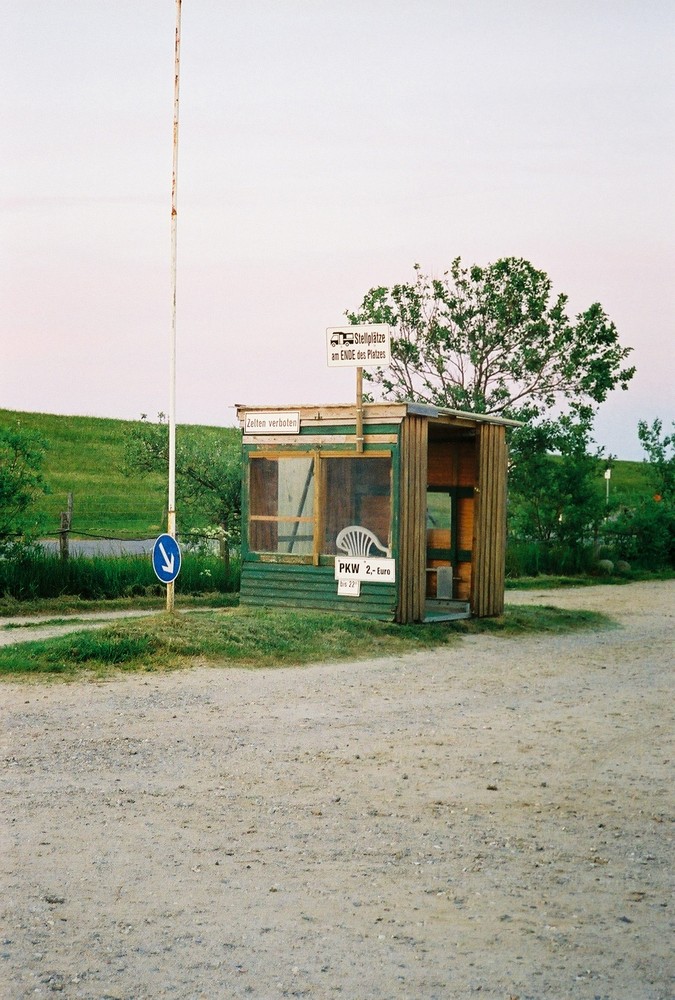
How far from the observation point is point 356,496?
1727 centimetres

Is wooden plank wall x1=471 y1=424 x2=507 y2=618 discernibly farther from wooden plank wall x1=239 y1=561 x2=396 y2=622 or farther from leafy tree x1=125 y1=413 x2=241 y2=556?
leafy tree x1=125 y1=413 x2=241 y2=556

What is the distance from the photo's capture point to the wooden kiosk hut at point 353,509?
16.9 m

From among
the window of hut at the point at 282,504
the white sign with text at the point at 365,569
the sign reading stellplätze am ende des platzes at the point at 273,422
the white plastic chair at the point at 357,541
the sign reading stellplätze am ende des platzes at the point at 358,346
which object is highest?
the sign reading stellplätze am ende des platzes at the point at 358,346

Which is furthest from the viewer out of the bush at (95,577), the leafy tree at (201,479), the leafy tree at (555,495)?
the leafy tree at (555,495)

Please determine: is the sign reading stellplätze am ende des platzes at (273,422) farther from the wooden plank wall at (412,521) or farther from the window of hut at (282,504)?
the wooden plank wall at (412,521)

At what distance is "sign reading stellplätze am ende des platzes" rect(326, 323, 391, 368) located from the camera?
1675cm

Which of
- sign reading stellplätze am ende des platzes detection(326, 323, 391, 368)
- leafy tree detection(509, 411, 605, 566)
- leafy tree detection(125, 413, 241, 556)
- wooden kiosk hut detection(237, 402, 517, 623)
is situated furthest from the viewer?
leafy tree detection(509, 411, 605, 566)

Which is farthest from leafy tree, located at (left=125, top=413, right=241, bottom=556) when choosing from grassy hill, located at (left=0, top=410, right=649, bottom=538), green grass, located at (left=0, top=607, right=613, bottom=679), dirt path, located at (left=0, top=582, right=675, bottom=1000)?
grassy hill, located at (left=0, top=410, right=649, bottom=538)

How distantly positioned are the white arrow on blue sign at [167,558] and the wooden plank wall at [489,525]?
17.4ft

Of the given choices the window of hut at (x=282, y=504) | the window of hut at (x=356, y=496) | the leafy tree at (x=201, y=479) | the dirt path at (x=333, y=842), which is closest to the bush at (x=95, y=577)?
the leafy tree at (x=201, y=479)

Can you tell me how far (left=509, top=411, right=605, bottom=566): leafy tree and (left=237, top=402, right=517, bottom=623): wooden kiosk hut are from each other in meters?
8.50

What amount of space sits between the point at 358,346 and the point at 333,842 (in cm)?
1072

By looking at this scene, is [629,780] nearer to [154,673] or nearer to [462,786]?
[462,786]

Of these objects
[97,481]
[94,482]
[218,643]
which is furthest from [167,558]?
[97,481]
